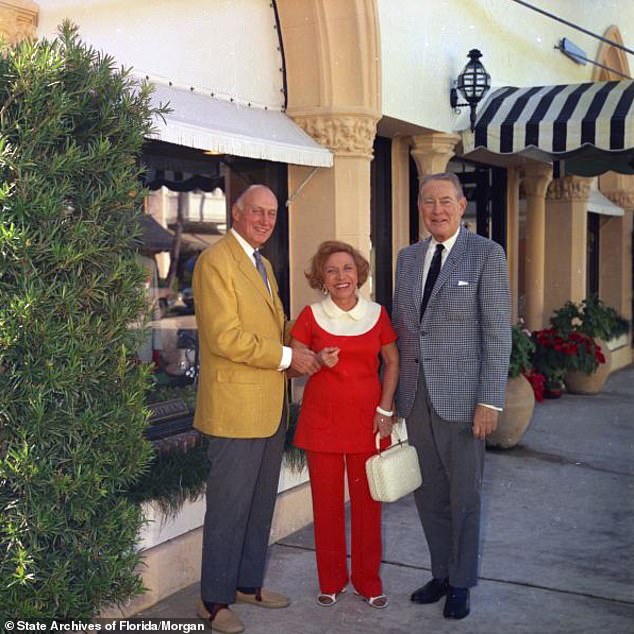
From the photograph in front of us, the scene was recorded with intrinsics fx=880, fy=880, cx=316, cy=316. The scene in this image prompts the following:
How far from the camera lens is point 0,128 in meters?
2.93

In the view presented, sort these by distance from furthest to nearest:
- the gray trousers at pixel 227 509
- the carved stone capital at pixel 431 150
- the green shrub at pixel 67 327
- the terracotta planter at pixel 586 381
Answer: the terracotta planter at pixel 586 381 < the carved stone capital at pixel 431 150 < the gray trousers at pixel 227 509 < the green shrub at pixel 67 327

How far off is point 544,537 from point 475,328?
74.8 inches

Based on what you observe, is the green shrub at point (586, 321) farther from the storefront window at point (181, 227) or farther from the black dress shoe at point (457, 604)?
the black dress shoe at point (457, 604)

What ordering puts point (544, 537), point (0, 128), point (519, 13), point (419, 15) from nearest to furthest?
1. point (0, 128)
2. point (544, 537)
3. point (419, 15)
4. point (519, 13)

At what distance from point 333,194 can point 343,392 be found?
9.48 ft

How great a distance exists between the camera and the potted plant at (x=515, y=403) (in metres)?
7.67

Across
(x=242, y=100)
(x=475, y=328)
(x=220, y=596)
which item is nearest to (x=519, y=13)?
(x=242, y=100)

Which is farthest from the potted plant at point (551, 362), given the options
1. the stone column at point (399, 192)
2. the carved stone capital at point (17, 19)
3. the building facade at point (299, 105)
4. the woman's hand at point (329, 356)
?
the carved stone capital at point (17, 19)

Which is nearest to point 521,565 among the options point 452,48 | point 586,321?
point 452,48

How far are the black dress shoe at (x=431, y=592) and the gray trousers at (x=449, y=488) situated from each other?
6 centimetres

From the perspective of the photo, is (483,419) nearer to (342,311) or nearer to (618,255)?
(342,311)

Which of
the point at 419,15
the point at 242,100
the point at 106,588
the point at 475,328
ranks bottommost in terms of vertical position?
the point at 106,588

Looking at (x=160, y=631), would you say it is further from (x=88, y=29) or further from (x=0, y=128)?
(x=88, y=29)

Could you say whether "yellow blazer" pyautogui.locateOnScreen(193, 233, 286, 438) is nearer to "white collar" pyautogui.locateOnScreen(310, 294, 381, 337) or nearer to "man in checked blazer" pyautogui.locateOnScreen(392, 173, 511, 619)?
"white collar" pyautogui.locateOnScreen(310, 294, 381, 337)
